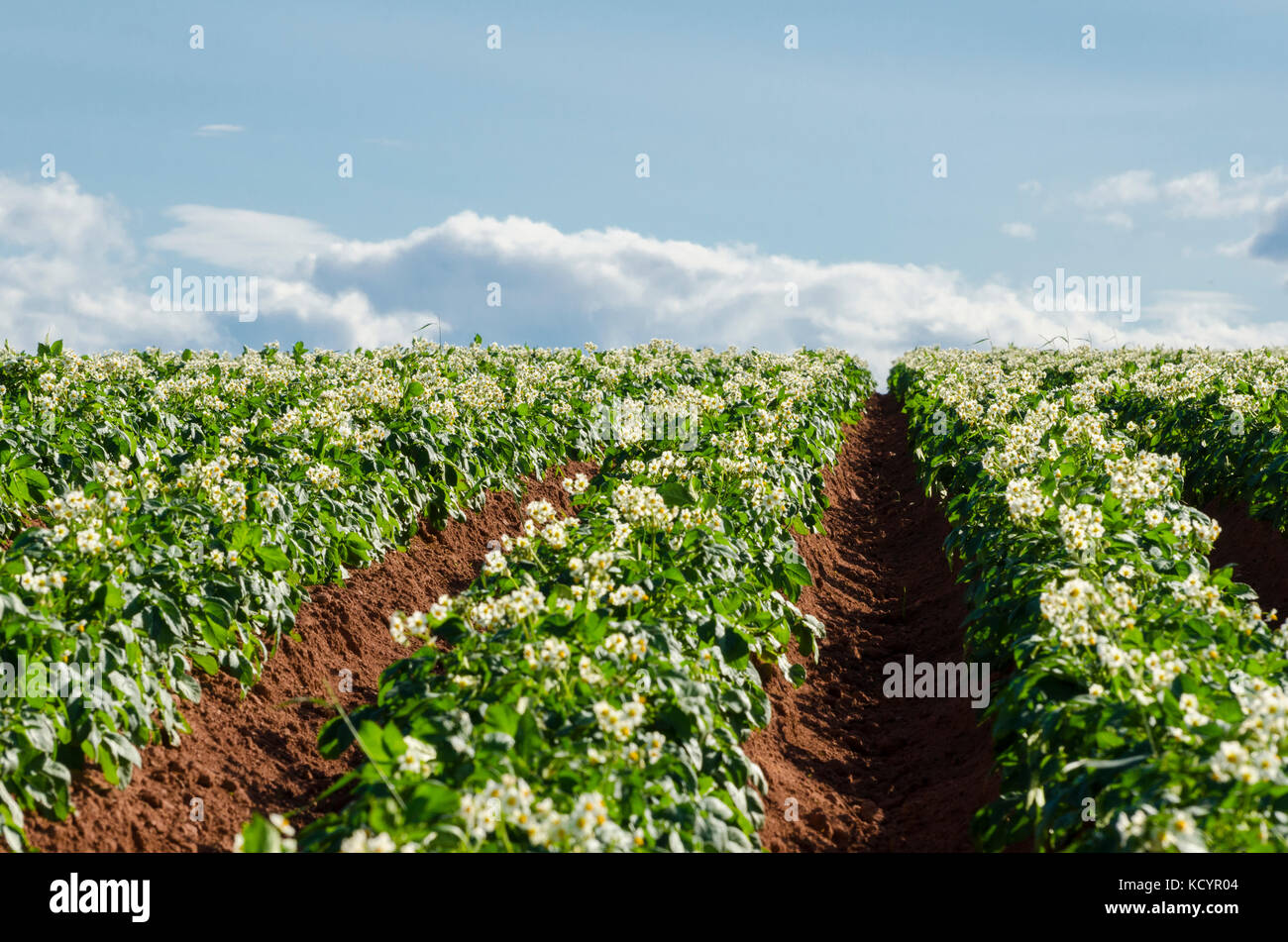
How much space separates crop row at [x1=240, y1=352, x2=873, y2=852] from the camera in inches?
145

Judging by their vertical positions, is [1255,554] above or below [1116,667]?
below

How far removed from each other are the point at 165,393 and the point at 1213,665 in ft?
40.4

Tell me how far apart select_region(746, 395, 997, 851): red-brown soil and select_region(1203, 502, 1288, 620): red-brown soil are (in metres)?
3.43

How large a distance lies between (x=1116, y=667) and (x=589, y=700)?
2.58m

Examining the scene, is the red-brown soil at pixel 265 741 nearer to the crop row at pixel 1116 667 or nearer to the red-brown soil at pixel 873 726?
the red-brown soil at pixel 873 726

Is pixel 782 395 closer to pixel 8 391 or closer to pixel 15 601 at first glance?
pixel 8 391

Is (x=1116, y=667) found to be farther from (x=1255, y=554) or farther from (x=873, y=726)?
(x=1255, y=554)

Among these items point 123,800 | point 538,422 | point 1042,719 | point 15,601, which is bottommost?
point 123,800

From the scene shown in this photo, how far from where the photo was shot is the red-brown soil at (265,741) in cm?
579

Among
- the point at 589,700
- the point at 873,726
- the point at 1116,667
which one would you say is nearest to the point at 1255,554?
the point at 873,726

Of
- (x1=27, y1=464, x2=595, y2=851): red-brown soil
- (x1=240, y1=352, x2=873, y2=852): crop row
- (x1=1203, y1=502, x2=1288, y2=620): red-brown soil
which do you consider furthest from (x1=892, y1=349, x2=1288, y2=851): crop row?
(x1=27, y1=464, x2=595, y2=851): red-brown soil

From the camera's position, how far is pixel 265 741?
7277mm
